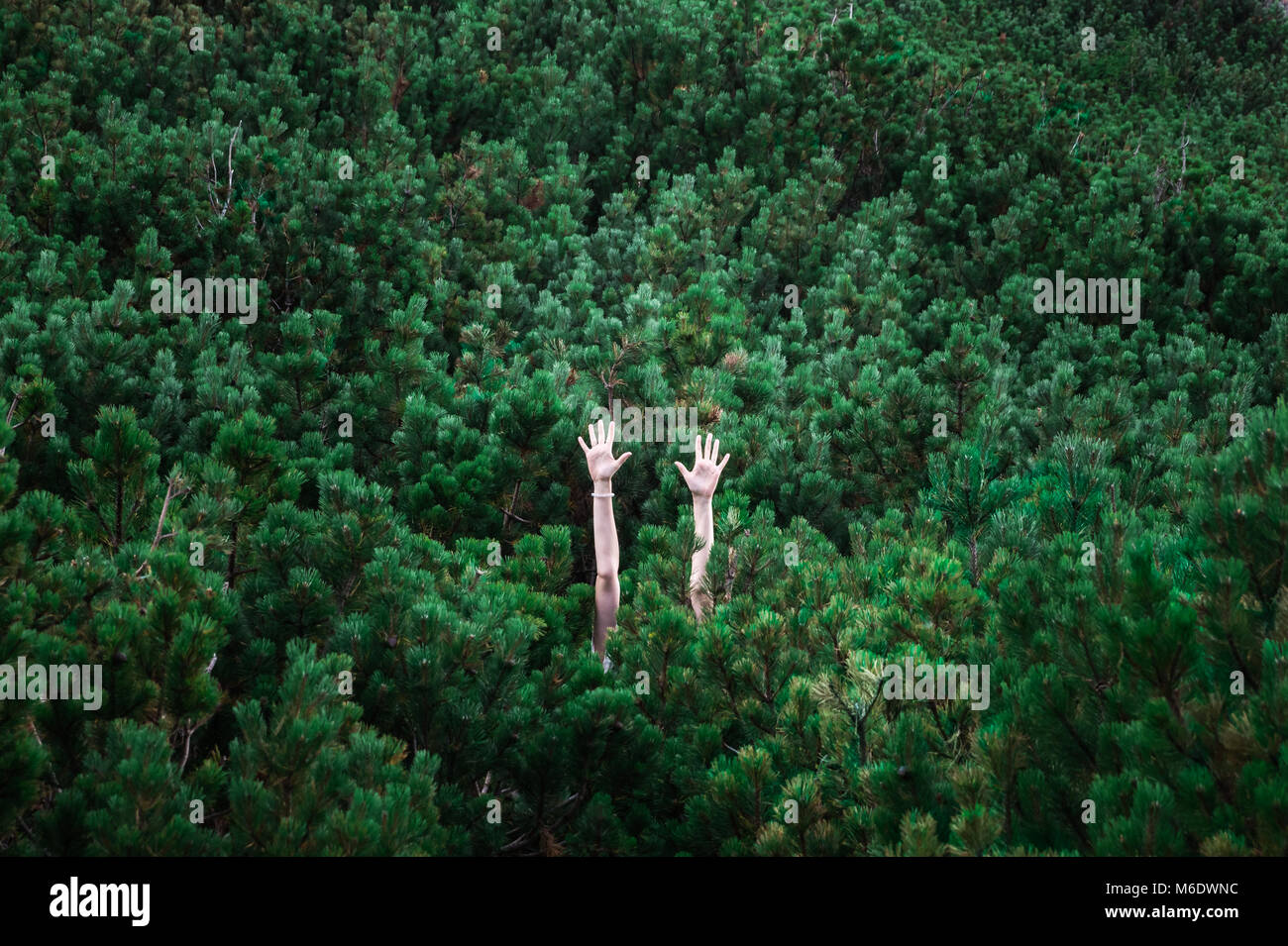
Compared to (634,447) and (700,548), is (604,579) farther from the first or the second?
(634,447)

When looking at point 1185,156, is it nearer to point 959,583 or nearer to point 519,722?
point 959,583

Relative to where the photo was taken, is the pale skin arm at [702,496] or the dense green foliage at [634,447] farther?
the pale skin arm at [702,496]

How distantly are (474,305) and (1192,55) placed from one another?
12508mm

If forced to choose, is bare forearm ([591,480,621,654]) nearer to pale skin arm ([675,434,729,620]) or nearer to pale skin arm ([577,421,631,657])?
pale skin arm ([577,421,631,657])

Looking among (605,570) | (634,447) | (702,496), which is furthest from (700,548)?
(634,447)

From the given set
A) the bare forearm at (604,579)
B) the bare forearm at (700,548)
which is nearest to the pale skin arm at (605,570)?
the bare forearm at (604,579)

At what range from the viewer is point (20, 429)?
4574 mm

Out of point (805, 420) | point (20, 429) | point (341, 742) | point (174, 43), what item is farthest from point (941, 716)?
point (174, 43)

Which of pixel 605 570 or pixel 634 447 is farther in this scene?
pixel 634 447

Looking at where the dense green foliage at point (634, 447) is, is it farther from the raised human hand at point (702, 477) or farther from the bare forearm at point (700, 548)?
the raised human hand at point (702, 477)

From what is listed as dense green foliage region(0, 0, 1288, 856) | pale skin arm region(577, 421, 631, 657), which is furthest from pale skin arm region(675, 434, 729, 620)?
pale skin arm region(577, 421, 631, 657)

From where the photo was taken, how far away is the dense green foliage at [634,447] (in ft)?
8.45

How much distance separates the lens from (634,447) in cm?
593

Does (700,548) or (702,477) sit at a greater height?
(702,477)
